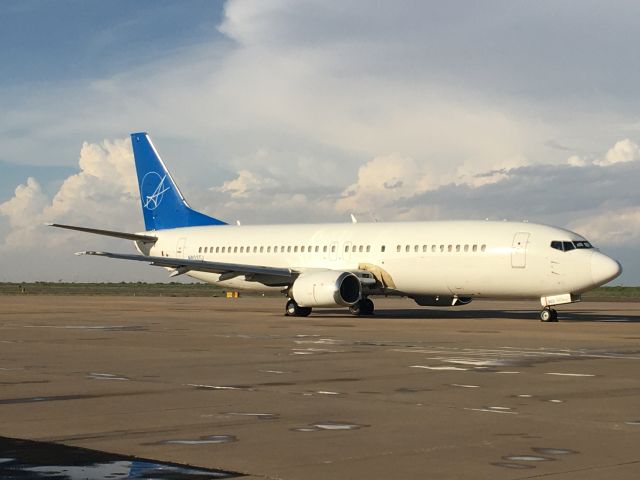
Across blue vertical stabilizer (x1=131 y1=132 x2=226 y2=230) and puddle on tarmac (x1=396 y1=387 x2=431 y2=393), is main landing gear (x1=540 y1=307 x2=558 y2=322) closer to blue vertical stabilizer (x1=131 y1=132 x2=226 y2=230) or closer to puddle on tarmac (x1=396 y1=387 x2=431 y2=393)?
blue vertical stabilizer (x1=131 y1=132 x2=226 y2=230)

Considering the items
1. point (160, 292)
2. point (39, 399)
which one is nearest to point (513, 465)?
point (39, 399)

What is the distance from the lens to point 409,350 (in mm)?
21125

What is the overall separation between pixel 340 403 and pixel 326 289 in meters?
24.5

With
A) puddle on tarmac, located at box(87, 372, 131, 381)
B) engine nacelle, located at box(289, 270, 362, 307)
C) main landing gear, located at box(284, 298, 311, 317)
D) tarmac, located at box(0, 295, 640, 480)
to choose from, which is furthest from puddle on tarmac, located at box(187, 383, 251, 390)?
main landing gear, located at box(284, 298, 311, 317)

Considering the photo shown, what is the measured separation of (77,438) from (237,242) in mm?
35917

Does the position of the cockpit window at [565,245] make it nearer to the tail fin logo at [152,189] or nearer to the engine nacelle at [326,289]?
the engine nacelle at [326,289]

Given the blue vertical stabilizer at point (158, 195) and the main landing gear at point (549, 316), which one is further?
the blue vertical stabilizer at point (158, 195)

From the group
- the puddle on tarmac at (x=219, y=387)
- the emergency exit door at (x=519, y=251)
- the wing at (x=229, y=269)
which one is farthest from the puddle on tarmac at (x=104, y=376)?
the wing at (x=229, y=269)

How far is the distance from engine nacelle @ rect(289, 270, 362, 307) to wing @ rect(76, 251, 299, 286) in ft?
5.28

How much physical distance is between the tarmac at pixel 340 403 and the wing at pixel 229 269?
48.0 ft

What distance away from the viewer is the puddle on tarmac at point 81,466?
8008 mm

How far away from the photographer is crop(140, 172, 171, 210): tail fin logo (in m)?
51.0

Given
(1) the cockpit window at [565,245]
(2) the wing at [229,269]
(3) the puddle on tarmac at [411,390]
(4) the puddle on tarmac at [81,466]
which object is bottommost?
(4) the puddle on tarmac at [81,466]

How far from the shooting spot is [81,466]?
331 inches
